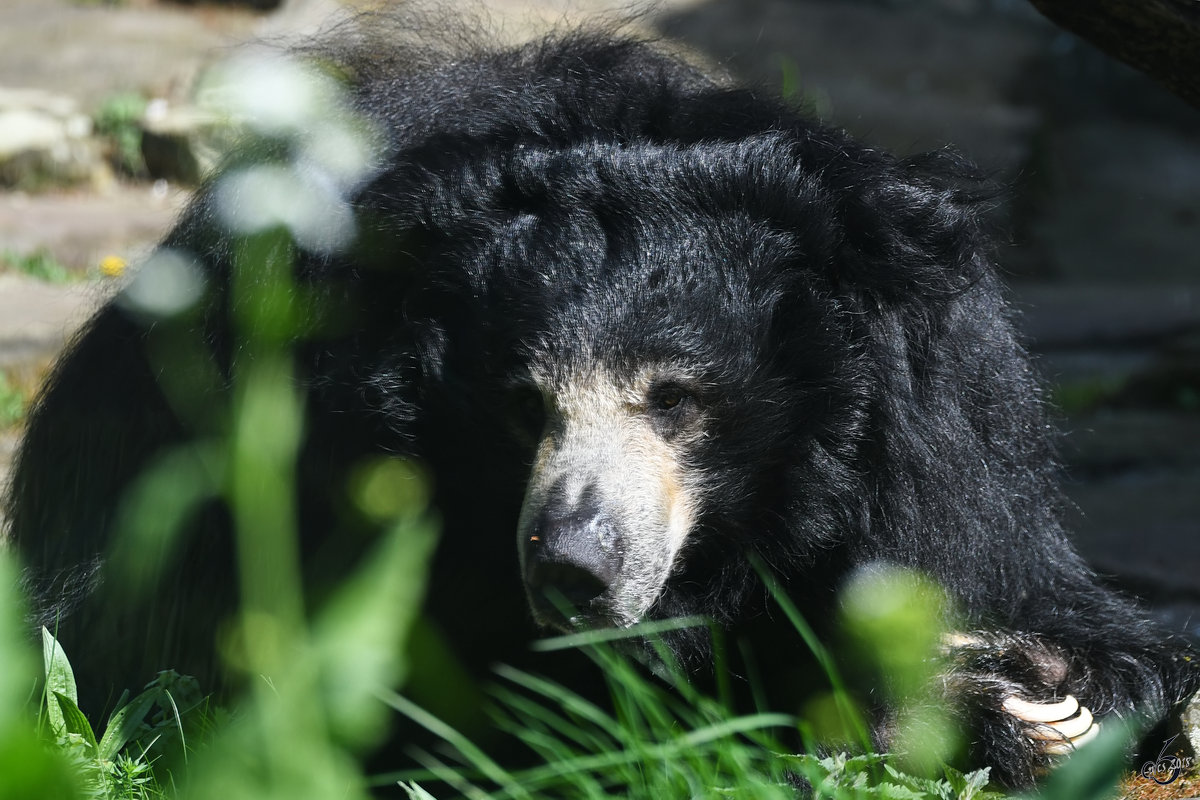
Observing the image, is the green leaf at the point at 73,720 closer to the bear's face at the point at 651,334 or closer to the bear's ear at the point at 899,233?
the bear's face at the point at 651,334

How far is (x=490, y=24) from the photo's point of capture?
4098mm

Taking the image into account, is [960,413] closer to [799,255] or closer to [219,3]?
[799,255]

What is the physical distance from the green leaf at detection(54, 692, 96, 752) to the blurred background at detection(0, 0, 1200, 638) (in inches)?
94.3

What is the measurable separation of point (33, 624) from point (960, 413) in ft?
7.83

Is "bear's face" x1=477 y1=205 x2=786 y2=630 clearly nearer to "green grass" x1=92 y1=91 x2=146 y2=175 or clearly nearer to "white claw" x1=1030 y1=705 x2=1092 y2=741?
"white claw" x1=1030 y1=705 x2=1092 y2=741

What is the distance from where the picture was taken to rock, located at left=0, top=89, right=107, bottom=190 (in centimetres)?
696

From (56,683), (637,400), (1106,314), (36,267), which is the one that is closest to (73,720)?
(56,683)

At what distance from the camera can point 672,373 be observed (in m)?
2.57

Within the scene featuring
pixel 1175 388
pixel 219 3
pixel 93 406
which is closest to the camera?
pixel 93 406

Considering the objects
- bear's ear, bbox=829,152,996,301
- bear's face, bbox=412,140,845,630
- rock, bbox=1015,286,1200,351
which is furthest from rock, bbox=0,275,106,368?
rock, bbox=1015,286,1200,351

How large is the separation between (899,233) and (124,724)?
1782mm

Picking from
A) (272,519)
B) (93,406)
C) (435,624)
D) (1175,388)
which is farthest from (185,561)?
(1175,388)

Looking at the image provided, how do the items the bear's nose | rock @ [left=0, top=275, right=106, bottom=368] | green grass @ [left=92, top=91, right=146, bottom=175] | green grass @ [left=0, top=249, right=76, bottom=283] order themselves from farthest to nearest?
green grass @ [left=92, top=91, right=146, bottom=175], green grass @ [left=0, top=249, right=76, bottom=283], rock @ [left=0, top=275, right=106, bottom=368], the bear's nose

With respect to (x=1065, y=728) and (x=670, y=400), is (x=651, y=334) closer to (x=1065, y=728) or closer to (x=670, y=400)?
(x=670, y=400)
